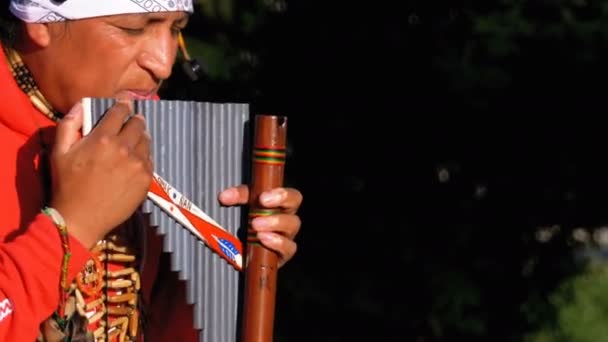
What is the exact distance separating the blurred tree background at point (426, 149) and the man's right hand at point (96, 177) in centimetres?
232

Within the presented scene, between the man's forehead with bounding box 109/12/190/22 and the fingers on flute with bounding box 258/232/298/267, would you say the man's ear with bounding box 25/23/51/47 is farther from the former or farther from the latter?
the fingers on flute with bounding box 258/232/298/267

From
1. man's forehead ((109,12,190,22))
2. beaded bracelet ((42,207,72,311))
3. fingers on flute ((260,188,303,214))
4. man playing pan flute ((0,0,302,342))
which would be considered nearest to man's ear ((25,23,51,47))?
man playing pan flute ((0,0,302,342))

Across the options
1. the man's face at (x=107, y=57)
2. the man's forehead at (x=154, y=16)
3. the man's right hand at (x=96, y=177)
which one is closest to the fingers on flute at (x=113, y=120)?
the man's right hand at (x=96, y=177)

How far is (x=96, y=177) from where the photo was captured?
283cm

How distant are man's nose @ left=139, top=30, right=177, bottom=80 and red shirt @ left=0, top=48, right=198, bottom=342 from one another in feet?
0.75

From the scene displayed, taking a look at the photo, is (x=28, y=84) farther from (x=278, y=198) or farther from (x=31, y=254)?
(x=278, y=198)

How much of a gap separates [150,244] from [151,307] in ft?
0.55

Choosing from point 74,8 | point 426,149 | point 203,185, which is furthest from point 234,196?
point 426,149

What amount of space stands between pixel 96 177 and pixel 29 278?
0.22 metres

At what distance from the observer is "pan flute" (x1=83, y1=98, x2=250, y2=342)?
310cm

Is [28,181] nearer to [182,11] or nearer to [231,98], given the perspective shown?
[182,11]

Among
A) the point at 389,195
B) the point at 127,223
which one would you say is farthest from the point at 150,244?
the point at 389,195

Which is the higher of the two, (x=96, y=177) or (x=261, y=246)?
(x=96, y=177)

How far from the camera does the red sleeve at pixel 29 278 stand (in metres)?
2.79
